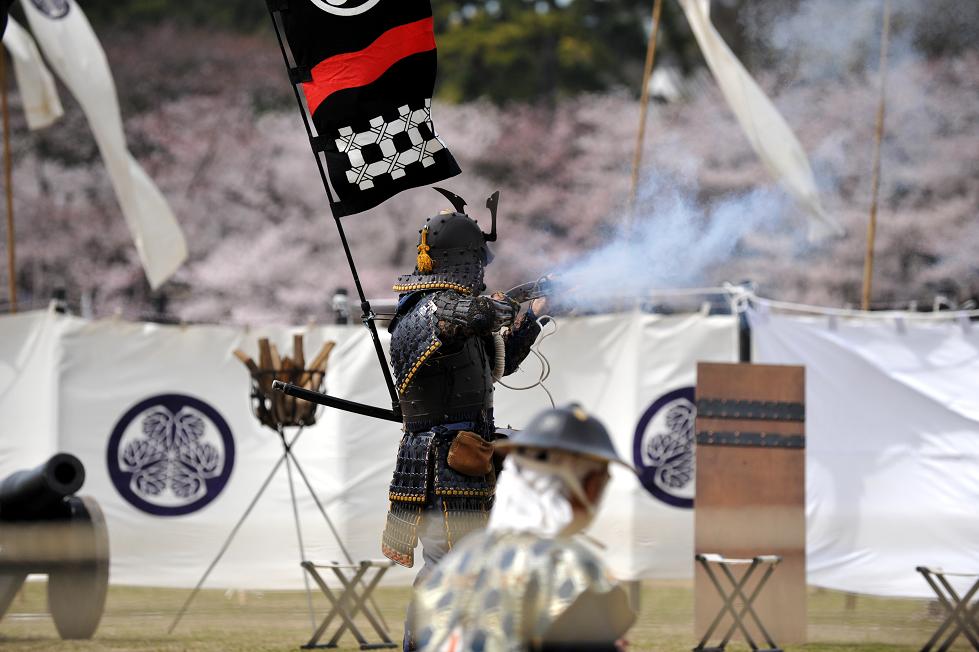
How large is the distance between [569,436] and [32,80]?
10.9 meters

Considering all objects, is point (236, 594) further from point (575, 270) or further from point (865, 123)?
point (865, 123)

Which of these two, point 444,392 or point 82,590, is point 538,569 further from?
point 82,590

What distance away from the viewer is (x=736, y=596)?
7.70 meters

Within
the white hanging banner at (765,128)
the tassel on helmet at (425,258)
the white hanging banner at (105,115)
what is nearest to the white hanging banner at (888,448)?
the white hanging banner at (765,128)

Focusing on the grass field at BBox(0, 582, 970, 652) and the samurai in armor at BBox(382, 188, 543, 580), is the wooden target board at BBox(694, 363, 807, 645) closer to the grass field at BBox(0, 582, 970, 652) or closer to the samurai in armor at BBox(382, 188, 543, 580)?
the grass field at BBox(0, 582, 970, 652)

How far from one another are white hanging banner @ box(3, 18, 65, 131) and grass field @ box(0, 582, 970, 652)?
14.8 feet

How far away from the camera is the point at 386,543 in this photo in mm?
5660

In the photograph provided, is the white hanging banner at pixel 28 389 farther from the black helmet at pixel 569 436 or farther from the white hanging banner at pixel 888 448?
the black helmet at pixel 569 436

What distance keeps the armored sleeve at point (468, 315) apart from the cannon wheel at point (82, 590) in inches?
147

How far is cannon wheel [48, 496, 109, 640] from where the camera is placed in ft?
26.6

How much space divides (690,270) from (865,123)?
18.4 feet

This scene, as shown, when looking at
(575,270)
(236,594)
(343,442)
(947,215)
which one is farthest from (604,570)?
(947,215)

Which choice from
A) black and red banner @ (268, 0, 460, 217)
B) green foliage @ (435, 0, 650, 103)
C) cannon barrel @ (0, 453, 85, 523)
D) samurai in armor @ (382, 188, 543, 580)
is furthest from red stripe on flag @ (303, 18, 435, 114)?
green foliage @ (435, 0, 650, 103)

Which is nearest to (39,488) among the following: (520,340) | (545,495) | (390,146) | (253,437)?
(253,437)
